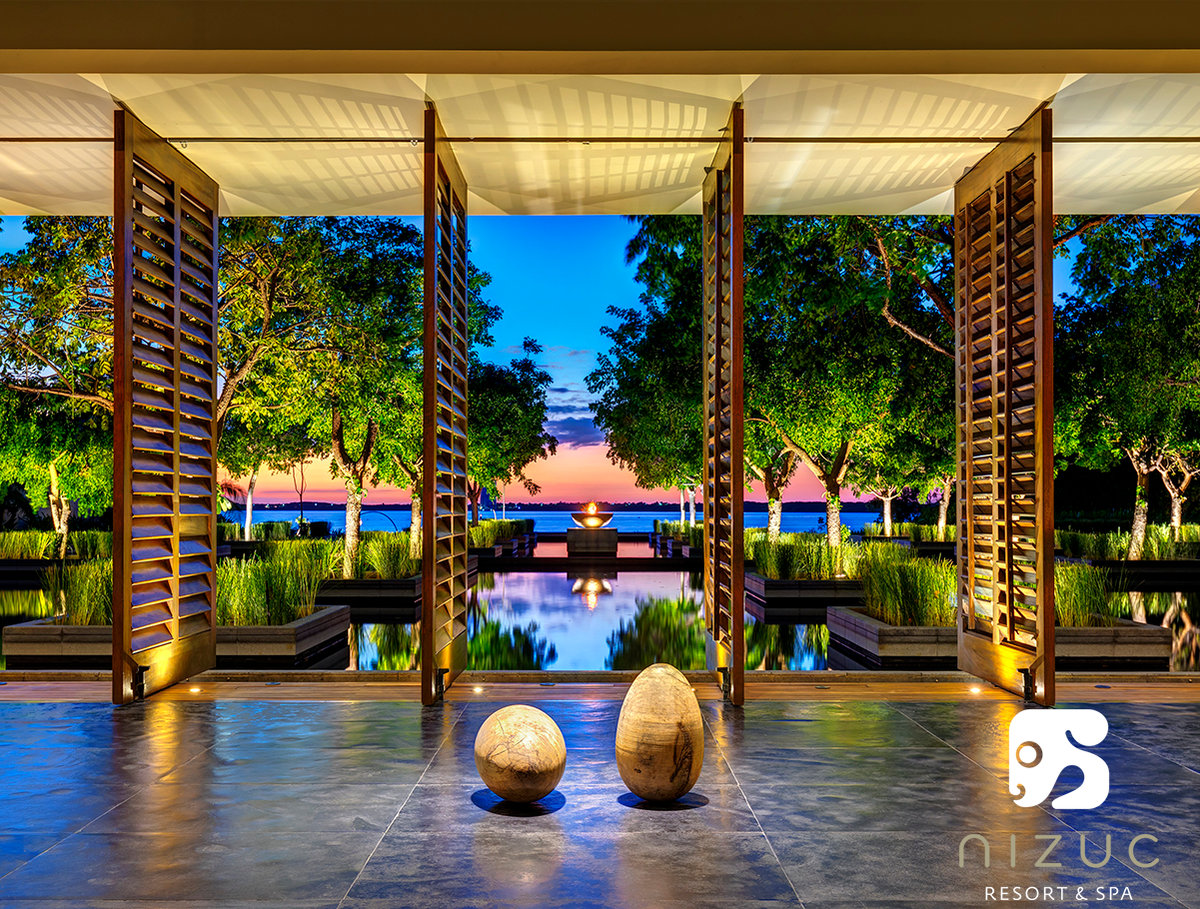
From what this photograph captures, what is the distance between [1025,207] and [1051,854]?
178 inches

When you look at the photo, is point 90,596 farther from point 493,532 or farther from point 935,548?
point 935,548

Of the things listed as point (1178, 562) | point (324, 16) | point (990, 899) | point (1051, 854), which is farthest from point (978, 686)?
point (1178, 562)

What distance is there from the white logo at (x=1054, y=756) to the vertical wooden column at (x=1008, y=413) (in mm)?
305

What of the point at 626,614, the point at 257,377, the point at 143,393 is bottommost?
the point at 626,614

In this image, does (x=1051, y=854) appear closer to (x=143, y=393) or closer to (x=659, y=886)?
(x=659, y=886)

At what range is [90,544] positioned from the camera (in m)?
19.5

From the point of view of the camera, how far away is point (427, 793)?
4.08 m

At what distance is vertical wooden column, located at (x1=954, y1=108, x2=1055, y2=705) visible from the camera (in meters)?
5.90

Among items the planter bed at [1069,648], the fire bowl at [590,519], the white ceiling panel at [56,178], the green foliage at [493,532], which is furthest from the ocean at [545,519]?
the white ceiling panel at [56,178]

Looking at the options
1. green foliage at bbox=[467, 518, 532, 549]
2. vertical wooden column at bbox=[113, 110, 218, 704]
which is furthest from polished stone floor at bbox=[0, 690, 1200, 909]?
green foliage at bbox=[467, 518, 532, 549]

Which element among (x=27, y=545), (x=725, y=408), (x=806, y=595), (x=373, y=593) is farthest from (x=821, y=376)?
(x=27, y=545)

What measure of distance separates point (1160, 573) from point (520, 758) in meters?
17.8

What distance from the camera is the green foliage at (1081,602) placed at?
8945 mm

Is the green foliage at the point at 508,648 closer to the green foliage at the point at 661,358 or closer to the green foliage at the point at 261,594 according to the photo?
the green foliage at the point at 261,594
